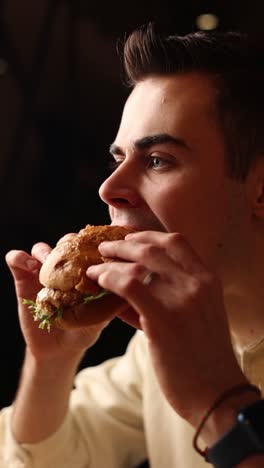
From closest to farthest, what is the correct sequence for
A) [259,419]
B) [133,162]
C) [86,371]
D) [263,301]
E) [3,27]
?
[259,419], [133,162], [263,301], [86,371], [3,27]

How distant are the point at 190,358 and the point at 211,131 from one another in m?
0.66

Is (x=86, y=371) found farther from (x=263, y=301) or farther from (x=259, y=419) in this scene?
(x=259, y=419)

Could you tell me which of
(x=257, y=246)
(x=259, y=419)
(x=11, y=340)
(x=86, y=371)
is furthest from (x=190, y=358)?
(x=11, y=340)

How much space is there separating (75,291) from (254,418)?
1.54ft

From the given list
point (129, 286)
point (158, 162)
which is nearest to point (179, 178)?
point (158, 162)

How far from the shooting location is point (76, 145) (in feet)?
8.92

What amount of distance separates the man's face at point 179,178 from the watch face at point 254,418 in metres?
0.48

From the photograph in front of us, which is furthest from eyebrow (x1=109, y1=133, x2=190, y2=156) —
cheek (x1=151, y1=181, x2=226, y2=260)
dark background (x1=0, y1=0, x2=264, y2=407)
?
dark background (x1=0, y1=0, x2=264, y2=407)

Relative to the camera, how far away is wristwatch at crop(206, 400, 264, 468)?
106 cm

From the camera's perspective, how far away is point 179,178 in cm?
144

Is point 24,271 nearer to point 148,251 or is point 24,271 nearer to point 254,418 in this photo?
point 148,251

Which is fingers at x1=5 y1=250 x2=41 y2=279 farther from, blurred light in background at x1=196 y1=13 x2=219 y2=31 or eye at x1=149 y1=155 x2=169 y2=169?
blurred light in background at x1=196 y1=13 x2=219 y2=31

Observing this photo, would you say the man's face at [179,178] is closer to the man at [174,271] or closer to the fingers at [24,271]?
the man at [174,271]

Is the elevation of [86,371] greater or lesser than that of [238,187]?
lesser
